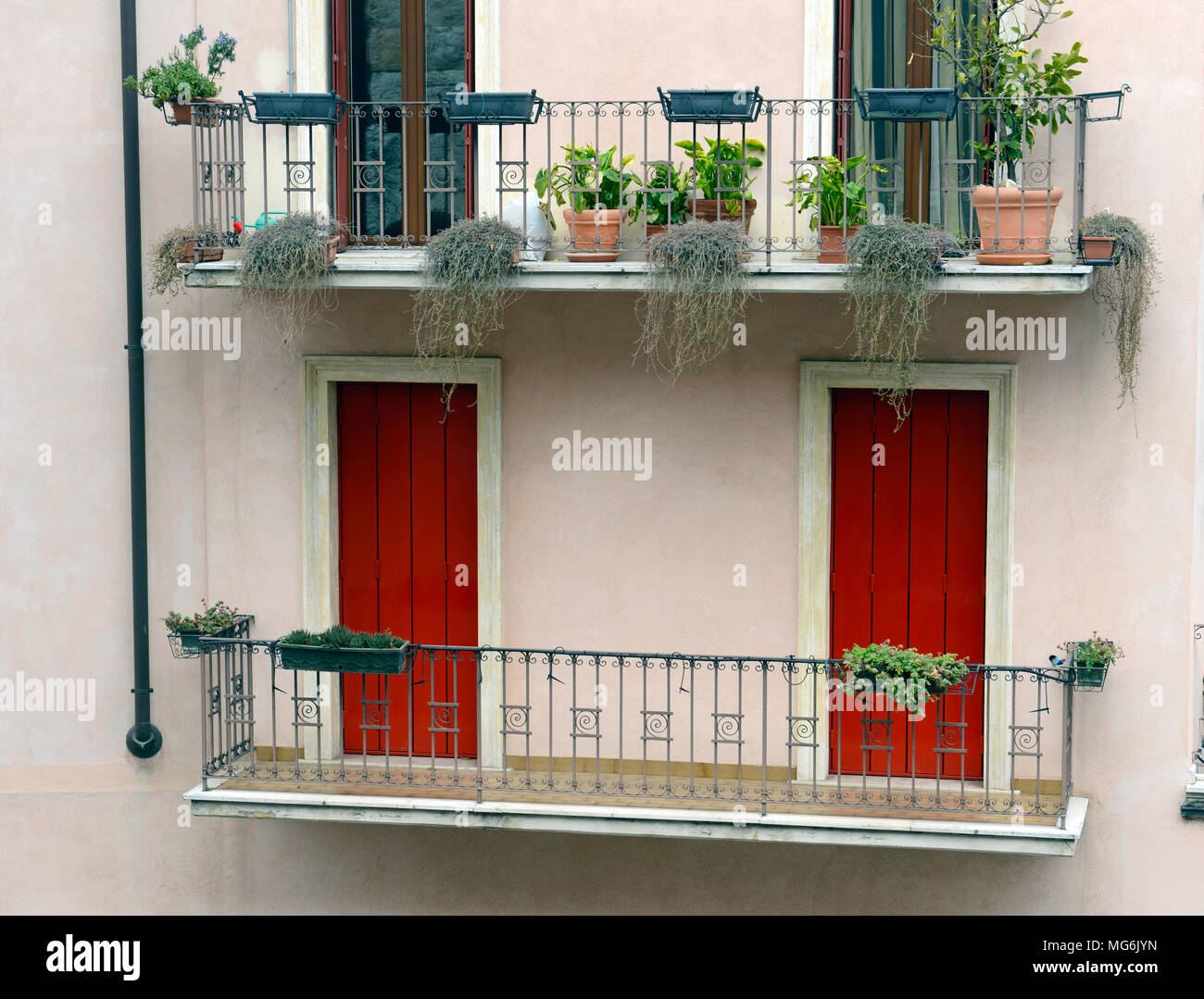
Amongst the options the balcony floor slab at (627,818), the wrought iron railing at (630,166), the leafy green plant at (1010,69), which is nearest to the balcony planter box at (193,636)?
the balcony floor slab at (627,818)

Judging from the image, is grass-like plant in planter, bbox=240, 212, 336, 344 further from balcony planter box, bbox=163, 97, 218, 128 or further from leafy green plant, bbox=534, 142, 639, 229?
leafy green plant, bbox=534, 142, 639, 229

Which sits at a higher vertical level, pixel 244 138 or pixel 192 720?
pixel 244 138

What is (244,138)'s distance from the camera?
1077 centimetres

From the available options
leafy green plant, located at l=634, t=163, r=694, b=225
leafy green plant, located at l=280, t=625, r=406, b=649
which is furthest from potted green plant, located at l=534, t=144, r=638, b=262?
leafy green plant, located at l=280, t=625, r=406, b=649

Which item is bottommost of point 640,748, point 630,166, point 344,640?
point 640,748

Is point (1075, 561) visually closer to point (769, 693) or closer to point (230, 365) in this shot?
point (769, 693)

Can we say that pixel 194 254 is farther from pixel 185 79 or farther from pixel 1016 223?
pixel 1016 223

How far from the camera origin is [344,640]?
33.0ft

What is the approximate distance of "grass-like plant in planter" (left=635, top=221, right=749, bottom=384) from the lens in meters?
9.42

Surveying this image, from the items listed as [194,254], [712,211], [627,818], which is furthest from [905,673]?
[194,254]

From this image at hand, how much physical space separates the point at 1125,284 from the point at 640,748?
4.32 metres

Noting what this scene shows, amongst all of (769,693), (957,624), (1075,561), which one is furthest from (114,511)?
(1075,561)

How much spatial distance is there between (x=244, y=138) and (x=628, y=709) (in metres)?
4.69

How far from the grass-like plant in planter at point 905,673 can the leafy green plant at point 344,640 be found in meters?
2.86
